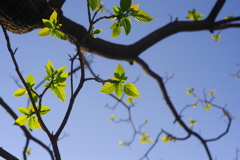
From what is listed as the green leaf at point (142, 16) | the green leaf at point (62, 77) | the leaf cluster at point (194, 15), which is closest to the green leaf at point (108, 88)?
the green leaf at point (62, 77)

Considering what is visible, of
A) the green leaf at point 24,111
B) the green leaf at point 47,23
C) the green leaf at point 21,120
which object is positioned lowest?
the green leaf at point 21,120

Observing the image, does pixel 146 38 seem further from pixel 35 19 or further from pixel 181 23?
pixel 35 19

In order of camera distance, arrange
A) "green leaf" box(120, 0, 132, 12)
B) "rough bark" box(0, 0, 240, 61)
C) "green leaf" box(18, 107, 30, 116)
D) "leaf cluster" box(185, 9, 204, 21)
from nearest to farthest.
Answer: "green leaf" box(120, 0, 132, 12)
"green leaf" box(18, 107, 30, 116)
"rough bark" box(0, 0, 240, 61)
"leaf cluster" box(185, 9, 204, 21)

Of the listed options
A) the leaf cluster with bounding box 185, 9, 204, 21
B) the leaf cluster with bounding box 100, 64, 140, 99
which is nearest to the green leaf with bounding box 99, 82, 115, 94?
the leaf cluster with bounding box 100, 64, 140, 99

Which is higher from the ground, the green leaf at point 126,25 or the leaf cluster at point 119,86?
the green leaf at point 126,25

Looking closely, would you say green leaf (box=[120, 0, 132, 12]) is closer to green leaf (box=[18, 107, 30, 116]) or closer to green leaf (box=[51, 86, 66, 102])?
green leaf (box=[51, 86, 66, 102])

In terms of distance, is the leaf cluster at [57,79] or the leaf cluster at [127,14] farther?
the leaf cluster at [57,79]

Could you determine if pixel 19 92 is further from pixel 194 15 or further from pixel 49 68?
pixel 194 15

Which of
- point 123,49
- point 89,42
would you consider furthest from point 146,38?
point 89,42

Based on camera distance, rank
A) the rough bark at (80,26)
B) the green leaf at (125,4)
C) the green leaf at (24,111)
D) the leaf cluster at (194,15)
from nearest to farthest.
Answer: the green leaf at (125,4)
the green leaf at (24,111)
the rough bark at (80,26)
the leaf cluster at (194,15)

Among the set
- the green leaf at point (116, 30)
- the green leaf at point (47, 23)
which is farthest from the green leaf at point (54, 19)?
the green leaf at point (116, 30)

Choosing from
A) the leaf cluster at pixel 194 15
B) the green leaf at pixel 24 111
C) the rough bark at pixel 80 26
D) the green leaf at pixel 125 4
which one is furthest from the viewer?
the leaf cluster at pixel 194 15

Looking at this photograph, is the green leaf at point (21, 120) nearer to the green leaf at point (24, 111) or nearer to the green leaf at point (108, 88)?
the green leaf at point (24, 111)

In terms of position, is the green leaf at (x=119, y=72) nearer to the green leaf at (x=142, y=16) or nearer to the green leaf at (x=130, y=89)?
the green leaf at (x=130, y=89)
